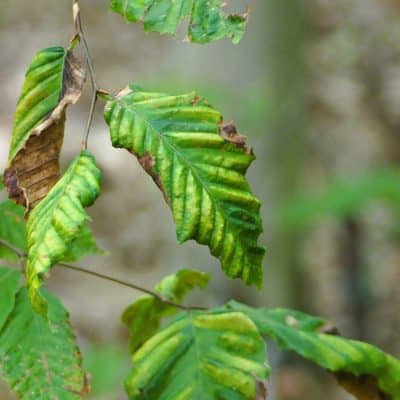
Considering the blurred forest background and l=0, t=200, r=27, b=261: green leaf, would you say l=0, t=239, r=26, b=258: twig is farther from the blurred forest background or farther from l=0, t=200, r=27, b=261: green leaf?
the blurred forest background

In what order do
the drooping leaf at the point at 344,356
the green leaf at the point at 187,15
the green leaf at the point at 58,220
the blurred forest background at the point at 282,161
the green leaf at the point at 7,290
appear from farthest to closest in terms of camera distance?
the blurred forest background at the point at 282,161, the drooping leaf at the point at 344,356, the green leaf at the point at 7,290, the green leaf at the point at 187,15, the green leaf at the point at 58,220

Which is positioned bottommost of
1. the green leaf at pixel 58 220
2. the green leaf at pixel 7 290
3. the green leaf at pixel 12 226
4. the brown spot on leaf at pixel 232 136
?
the green leaf at pixel 7 290

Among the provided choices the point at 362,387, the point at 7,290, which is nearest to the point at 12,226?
the point at 7,290

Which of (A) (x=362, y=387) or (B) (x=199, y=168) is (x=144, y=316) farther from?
Answer: (B) (x=199, y=168)

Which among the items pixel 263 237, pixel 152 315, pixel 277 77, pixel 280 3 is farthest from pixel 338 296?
pixel 152 315

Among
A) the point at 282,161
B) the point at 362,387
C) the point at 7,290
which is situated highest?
the point at 282,161

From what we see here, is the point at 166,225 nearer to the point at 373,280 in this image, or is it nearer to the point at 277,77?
the point at 277,77

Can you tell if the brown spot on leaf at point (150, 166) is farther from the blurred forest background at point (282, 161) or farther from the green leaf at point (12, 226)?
the blurred forest background at point (282, 161)

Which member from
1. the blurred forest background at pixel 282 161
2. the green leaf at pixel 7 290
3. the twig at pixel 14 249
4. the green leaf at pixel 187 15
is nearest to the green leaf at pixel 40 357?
the green leaf at pixel 7 290
